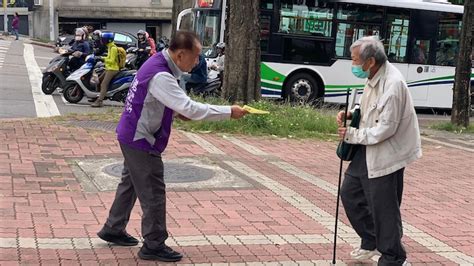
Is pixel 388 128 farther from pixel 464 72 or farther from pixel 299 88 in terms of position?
pixel 299 88

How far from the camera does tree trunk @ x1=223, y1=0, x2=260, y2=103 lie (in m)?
11.5

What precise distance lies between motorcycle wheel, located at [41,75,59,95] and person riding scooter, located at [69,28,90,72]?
0.49 m

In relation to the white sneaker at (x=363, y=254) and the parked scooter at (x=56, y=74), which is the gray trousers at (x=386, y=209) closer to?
the white sneaker at (x=363, y=254)

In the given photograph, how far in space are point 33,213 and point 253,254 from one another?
6.72ft

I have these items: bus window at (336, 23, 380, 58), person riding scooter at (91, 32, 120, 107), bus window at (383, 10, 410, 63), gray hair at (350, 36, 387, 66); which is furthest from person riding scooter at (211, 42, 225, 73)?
gray hair at (350, 36, 387, 66)

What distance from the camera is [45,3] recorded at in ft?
141

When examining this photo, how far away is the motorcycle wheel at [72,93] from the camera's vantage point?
13.8 m

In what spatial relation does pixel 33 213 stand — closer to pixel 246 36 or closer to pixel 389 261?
pixel 389 261

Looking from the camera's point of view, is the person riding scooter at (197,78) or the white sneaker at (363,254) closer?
the white sneaker at (363,254)

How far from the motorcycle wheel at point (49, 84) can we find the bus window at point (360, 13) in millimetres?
7489

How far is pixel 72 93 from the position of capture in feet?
45.3

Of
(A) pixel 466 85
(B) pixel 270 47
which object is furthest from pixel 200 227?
(B) pixel 270 47

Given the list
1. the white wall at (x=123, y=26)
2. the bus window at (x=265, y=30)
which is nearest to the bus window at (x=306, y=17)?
the bus window at (x=265, y=30)

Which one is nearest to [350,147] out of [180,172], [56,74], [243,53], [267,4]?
[180,172]
